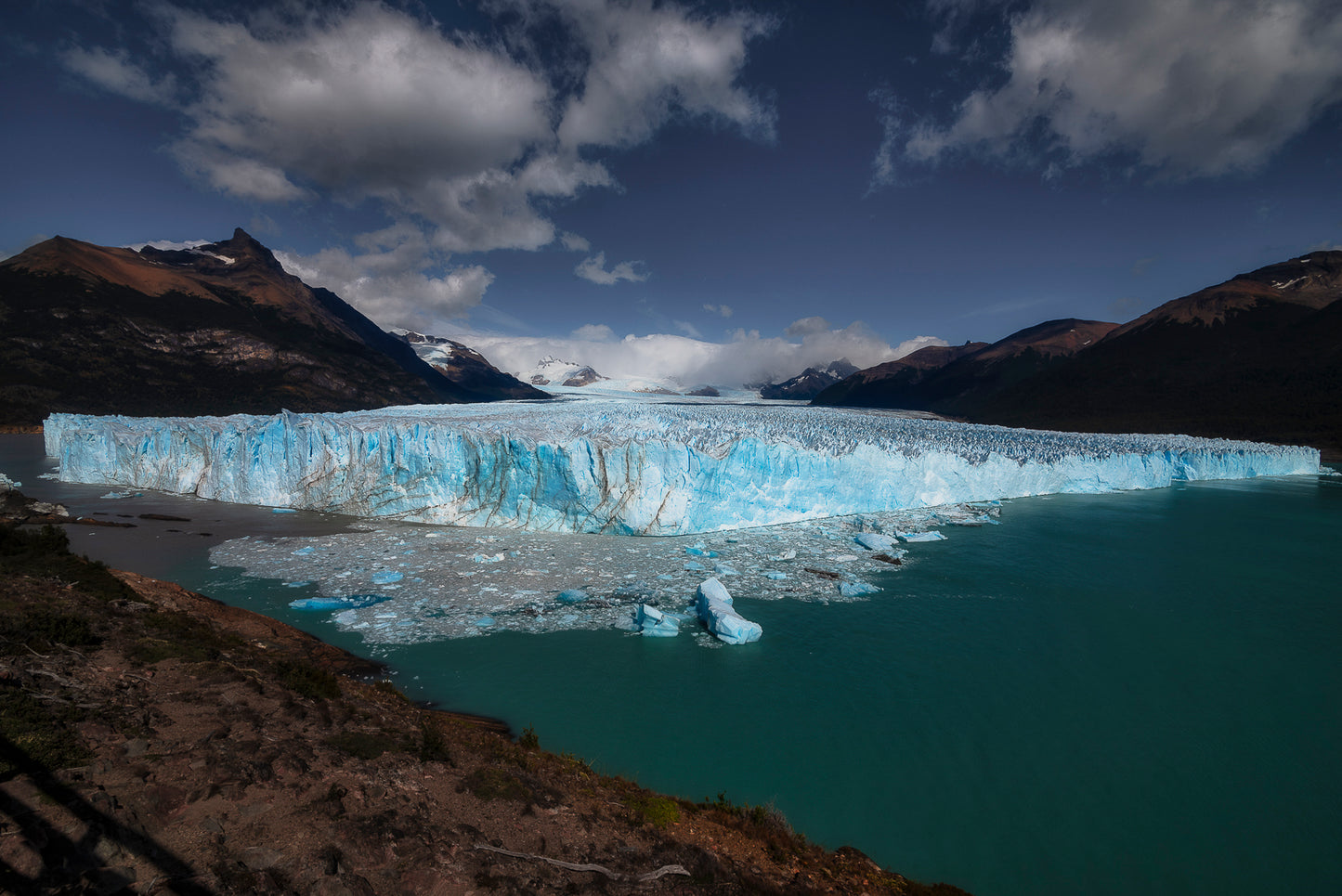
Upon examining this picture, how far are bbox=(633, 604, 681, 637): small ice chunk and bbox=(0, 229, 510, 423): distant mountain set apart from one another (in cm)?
5972

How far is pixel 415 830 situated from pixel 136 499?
22621 millimetres

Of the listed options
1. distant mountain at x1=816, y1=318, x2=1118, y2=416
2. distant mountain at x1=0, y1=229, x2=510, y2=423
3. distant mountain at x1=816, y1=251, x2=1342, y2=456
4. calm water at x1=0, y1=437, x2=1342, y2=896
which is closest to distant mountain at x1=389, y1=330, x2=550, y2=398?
distant mountain at x1=0, y1=229, x2=510, y2=423

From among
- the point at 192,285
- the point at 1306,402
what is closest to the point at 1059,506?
the point at 1306,402

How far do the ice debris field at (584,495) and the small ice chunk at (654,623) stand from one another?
0.09 ft

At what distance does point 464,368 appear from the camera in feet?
401

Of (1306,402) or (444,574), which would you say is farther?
(1306,402)

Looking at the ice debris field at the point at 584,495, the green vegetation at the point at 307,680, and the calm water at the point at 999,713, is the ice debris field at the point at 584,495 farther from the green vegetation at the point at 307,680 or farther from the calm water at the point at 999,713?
the green vegetation at the point at 307,680

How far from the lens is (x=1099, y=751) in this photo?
19.2ft

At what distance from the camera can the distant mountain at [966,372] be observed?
7550 centimetres

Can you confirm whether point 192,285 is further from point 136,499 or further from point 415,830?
point 415,830

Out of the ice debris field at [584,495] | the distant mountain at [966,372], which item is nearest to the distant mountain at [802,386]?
the distant mountain at [966,372]

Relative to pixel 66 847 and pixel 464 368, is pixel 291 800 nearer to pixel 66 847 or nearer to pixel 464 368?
pixel 66 847

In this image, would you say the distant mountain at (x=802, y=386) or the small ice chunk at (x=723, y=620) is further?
the distant mountain at (x=802, y=386)

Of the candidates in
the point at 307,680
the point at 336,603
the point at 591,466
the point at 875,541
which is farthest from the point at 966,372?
the point at 307,680
